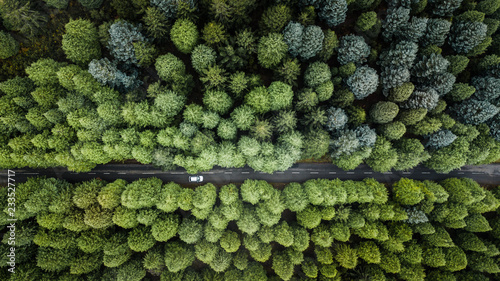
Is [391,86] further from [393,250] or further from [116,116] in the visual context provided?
[116,116]

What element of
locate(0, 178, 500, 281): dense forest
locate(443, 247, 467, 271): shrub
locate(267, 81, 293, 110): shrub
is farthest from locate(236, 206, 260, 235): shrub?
locate(443, 247, 467, 271): shrub

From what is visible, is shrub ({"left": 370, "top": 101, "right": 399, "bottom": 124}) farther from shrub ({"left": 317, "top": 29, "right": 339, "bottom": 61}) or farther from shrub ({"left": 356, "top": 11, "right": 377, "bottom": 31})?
shrub ({"left": 356, "top": 11, "right": 377, "bottom": 31})

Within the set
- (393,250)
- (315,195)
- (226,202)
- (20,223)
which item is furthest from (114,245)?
(393,250)

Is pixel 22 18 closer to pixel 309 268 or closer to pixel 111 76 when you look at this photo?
pixel 111 76

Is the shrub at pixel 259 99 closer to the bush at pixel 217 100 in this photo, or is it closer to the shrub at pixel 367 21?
the bush at pixel 217 100

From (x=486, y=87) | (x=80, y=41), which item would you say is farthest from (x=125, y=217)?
(x=486, y=87)
